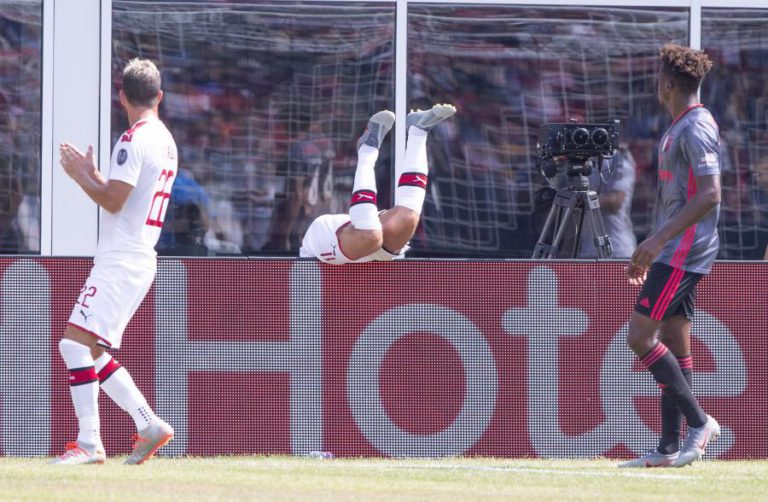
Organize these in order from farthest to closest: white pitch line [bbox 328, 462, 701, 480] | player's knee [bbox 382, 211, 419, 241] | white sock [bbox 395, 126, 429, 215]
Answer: white sock [bbox 395, 126, 429, 215], player's knee [bbox 382, 211, 419, 241], white pitch line [bbox 328, 462, 701, 480]

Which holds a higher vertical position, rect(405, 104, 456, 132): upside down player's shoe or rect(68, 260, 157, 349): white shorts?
rect(405, 104, 456, 132): upside down player's shoe

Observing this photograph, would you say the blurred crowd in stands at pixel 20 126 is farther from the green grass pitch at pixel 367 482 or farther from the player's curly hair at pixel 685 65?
the player's curly hair at pixel 685 65

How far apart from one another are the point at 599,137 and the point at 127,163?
384 centimetres

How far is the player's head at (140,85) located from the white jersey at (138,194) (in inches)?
3.8

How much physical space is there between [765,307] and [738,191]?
365 cm

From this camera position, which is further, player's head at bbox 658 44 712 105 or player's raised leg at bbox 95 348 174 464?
player's head at bbox 658 44 712 105

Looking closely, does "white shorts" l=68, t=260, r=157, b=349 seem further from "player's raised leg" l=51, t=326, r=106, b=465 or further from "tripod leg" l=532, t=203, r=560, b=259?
"tripod leg" l=532, t=203, r=560, b=259

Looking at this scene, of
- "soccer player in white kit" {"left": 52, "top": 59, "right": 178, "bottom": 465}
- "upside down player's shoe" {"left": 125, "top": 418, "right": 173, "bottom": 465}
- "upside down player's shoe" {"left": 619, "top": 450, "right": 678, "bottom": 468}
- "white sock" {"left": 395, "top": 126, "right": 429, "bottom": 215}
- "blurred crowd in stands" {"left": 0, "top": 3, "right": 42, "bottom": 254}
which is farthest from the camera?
"blurred crowd in stands" {"left": 0, "top": 3, "right": 42, "bottom": 254}

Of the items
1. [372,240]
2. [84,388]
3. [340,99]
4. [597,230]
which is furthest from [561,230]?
[84,388]

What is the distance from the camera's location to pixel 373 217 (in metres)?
8.51

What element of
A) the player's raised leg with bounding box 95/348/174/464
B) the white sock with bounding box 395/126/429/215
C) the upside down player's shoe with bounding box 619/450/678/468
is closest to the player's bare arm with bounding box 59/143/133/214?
the player's raised leg with bounding box 95/348/174/464

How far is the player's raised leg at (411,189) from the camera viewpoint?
337 inches

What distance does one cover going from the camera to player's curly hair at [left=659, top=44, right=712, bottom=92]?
7.16 metres

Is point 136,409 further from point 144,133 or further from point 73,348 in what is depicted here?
point 144,133
